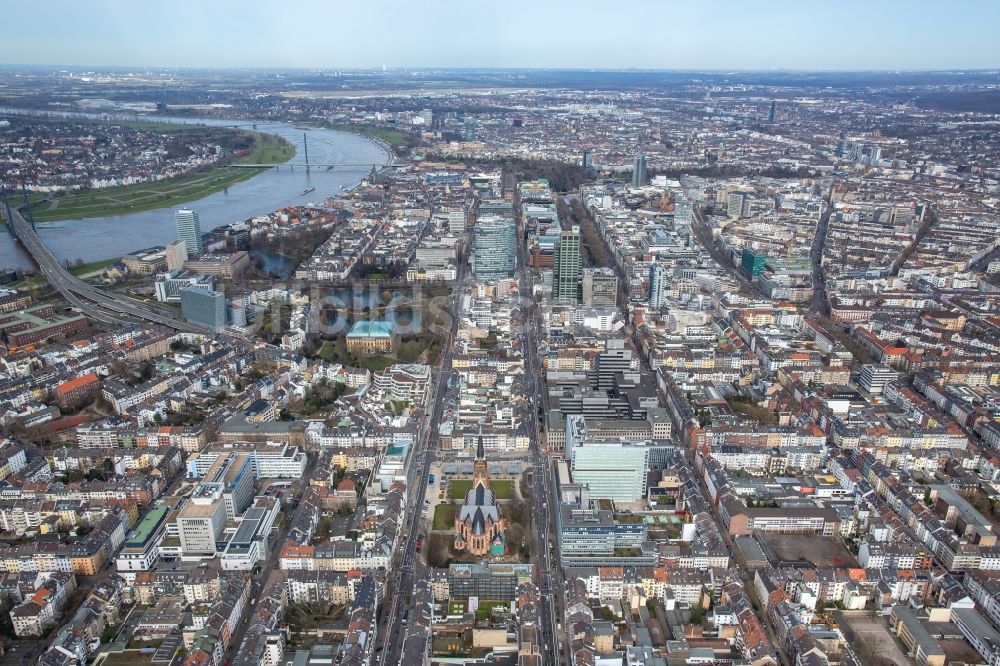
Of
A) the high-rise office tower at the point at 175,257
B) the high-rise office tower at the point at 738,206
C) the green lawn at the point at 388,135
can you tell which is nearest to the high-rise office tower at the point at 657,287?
the high-rise office tower at the point at 738,206

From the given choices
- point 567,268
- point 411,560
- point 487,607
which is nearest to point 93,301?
point 567,268

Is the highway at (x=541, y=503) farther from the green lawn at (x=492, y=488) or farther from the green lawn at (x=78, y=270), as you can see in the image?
the green lawn at (x=78, y=270)

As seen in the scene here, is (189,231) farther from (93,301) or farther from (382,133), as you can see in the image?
(382,133)

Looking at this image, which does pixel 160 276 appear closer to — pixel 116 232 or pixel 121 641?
pixel 116 232

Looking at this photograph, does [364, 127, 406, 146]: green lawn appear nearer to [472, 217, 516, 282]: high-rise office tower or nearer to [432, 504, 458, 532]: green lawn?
[472, 217, 516, 282]: high-rise office tower

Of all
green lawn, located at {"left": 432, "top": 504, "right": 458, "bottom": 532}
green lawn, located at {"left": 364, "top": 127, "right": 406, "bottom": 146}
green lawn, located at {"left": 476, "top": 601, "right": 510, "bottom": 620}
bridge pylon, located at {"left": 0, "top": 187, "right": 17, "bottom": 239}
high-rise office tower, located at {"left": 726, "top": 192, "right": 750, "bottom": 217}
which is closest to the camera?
green lawn, located at {"left": 476, "top": 601, "right": 510, "bottom": 620}

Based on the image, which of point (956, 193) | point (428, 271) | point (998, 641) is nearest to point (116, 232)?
point (428, 271)

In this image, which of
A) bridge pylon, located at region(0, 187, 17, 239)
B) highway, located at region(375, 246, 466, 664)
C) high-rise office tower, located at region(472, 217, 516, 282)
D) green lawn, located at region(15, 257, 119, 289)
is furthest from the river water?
highway, located at region(375, 246, 466, 664)
